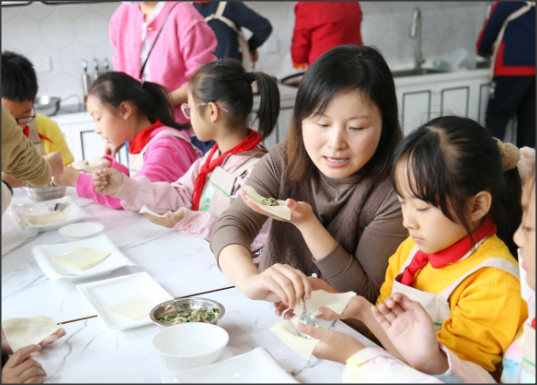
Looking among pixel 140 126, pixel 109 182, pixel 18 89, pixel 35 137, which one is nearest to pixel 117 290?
pixel 109 182

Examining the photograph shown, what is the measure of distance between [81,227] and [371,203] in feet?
3.14

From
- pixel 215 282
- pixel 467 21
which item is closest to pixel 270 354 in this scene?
pixel 215 282

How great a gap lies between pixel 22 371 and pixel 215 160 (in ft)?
3.78

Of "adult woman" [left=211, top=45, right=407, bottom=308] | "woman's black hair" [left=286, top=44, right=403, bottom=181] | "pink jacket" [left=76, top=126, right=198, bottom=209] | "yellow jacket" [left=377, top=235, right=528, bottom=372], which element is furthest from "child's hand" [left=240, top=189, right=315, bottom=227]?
"pink jacket" [left=76, top=126, right=198, bottom=209]

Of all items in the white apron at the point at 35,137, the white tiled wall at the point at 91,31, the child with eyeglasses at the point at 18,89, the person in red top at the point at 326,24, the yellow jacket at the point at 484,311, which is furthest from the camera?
the white tiled wall at the point at 91,31

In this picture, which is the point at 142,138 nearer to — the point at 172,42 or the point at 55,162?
the point at 55,162

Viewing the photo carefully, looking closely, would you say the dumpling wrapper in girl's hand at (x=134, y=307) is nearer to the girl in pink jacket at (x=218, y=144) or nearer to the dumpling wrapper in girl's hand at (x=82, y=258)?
the dumpling wrapper in girl's hand at (x=82, y=258)

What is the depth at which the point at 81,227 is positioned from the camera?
5.44ft

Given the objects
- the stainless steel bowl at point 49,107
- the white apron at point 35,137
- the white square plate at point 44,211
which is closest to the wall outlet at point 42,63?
the stainless steel bowl at point 49,107

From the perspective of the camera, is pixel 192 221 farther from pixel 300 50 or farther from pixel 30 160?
pixel 300 50

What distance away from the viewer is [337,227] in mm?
1346

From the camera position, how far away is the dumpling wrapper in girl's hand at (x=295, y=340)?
0.89 meters

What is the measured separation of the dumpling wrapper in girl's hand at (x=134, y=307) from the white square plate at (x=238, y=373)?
0.27 metres

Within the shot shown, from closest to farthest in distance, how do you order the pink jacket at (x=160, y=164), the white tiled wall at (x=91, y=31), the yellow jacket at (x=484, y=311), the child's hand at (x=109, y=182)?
the yellow jacket at (x=484, y=311) < the child's hand at (x=109, y=182) < the pink jacket at (x=160, y=164) < the white tiled wall at (x=91, y=31)
